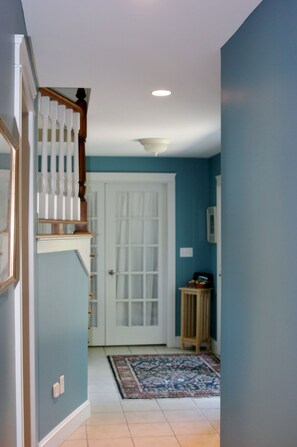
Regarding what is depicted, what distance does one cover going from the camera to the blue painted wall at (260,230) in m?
1.78

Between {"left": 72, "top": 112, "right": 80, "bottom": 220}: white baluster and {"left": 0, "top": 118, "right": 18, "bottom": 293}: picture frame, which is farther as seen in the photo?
{"left": 72, "top": 112, "right": 80, "bottom": 220}: white baluster

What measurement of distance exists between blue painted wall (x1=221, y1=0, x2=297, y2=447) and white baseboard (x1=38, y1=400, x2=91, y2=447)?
131 centimetres

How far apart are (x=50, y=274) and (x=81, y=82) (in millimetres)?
1192

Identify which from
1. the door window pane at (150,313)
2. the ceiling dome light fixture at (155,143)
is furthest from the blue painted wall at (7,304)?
the door window pane at (150,313)

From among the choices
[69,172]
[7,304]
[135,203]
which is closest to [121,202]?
[135,203]

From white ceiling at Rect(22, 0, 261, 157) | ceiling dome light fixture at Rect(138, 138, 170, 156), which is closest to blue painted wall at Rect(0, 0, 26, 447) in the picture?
white ceiling at Rect(22, 0, 261, 157)

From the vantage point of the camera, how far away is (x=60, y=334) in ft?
A: 11.9

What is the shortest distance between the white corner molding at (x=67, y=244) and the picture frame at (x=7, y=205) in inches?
51.8

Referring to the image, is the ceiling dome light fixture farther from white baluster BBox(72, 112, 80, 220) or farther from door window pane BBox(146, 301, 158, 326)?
door window pane BBox(146, 301, 158, 326)

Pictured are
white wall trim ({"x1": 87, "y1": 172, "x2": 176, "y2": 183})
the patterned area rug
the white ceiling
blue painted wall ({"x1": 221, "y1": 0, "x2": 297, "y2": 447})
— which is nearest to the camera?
blue painted wall ({"x1": 221, "y1": 0, "x2": 297, "y2": 447})

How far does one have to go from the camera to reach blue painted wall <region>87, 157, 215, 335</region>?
670 cm

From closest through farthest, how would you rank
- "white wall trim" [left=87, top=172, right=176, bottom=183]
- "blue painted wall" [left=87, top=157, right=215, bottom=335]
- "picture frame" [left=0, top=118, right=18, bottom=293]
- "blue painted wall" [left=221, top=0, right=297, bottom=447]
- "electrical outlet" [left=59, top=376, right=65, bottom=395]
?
"picture frame" [left=0, top=118, right=18, bottom=293], "blue painted wall" [left=221, top=0, right=297, bottom=447], "electrical outlet" [left=59, top=376, right=65, bottom=395], "white wall trim" [left=87, top=172, right=176, bottom=183], "blue painted wall" [left=87, top=157, right=215, bottom=335]

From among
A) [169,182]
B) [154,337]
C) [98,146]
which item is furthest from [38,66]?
[154,337]

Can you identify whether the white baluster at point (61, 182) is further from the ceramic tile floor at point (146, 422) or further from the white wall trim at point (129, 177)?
the white wall trim at point (129, 177)
